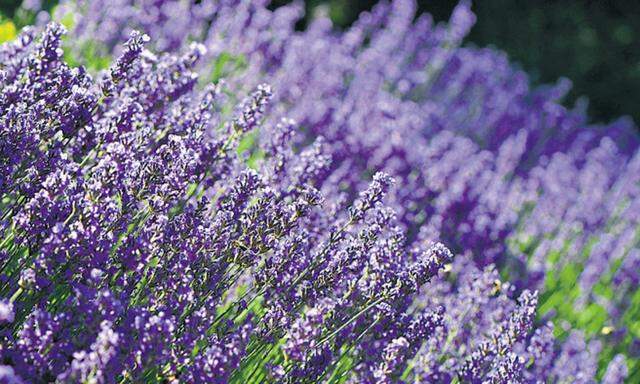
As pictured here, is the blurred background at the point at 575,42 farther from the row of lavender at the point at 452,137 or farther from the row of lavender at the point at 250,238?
the row of lavender at the point at 250,238

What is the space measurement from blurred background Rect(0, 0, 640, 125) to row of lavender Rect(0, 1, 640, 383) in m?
4.83

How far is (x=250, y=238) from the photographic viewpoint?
273 centimetres

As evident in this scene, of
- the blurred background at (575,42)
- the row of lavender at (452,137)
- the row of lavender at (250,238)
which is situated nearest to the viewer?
the row of lavender at (250,238)

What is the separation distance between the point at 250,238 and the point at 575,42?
8497 mm

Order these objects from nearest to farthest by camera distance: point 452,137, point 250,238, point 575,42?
point 250,238, point 452,137, point 575,42

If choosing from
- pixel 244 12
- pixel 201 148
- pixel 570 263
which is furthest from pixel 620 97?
pixel 201 148

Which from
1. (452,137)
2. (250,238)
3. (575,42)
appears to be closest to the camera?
(250,238)

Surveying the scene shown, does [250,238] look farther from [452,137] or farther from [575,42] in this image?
[575,42]

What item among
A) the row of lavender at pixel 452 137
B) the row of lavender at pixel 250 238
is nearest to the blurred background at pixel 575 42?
the row of lavender at pixel 452 137

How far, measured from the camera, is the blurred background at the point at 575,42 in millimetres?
10297

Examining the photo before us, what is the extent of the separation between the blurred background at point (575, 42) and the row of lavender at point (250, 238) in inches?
190

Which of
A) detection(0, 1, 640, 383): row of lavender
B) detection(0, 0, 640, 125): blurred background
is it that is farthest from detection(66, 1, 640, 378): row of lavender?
detection(0, 0, 640, 125): blurred background

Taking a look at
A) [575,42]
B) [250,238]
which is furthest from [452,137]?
[575,42]

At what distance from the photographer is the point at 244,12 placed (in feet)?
19.4
